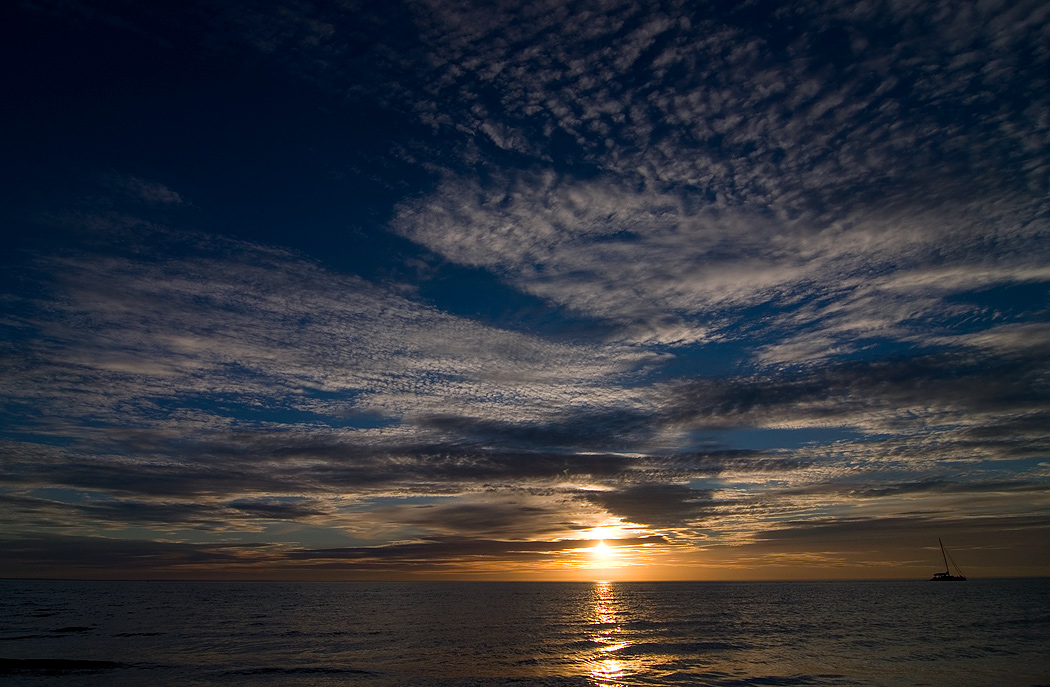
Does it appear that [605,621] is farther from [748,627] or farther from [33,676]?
[33,676]

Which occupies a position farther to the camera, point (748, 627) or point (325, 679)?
point (748, 627)

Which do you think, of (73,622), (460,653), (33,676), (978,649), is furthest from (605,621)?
(73,622)

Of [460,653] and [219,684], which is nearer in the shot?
[219,684]

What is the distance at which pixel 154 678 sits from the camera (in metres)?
40.2

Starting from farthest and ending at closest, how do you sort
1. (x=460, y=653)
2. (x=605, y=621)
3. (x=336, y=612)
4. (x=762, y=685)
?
(x=336, y=612), (x=605, y=621), (x=460, y=653), (x=762, y=685)

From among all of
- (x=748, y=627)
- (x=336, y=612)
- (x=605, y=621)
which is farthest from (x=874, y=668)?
(x=336, y=612)

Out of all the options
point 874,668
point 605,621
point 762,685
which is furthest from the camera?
point 605,621

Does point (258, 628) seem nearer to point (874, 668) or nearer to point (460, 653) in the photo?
point (460, 653)

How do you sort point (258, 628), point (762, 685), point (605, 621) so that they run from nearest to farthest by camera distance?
point (762, 685) → point (258, 628) → point (605, 621)

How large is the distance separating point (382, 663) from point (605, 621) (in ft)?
161

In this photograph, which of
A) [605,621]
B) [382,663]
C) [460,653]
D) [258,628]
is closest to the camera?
[382,663]

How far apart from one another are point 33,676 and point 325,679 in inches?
812

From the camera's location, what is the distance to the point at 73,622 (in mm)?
77125

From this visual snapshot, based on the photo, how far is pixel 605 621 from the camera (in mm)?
86562
